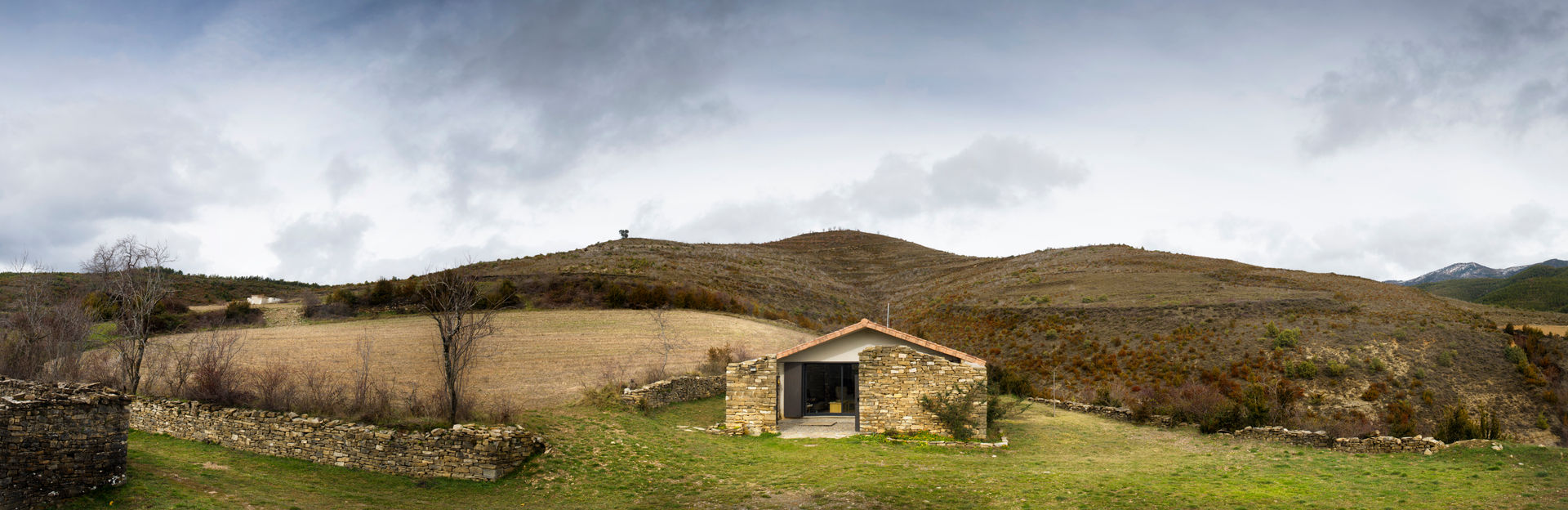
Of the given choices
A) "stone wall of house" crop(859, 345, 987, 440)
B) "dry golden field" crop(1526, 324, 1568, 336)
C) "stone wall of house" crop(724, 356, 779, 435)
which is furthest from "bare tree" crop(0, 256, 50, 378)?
"dry golden field" crop(1526, 324, 1568, 336)

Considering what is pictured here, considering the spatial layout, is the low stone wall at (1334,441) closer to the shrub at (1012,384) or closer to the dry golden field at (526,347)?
the shrub at (1012,384)

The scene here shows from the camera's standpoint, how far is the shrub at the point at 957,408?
67.6 feet

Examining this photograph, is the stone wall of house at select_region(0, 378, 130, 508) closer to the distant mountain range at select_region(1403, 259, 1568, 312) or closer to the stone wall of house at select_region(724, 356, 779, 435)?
the stone wall of house at select_region(724, 356, 779, 435)

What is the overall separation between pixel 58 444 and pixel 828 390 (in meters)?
19.1

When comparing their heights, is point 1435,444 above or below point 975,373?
below

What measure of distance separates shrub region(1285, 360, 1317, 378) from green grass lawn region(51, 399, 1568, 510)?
16.9 m

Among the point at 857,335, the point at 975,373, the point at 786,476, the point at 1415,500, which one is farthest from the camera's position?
the point at 857,335

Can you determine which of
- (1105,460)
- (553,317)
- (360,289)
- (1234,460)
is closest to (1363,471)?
(1234,460)

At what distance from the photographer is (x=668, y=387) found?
2619 centimetres

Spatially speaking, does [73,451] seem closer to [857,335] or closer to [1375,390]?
[857,335]

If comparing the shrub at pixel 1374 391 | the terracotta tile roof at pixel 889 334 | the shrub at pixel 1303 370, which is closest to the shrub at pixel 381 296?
the terracotta tile roof at pixel 889 334

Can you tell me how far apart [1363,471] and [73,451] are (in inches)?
1000

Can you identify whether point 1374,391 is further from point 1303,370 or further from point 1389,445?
point 1389,445

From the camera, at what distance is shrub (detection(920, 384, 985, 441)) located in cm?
2061
